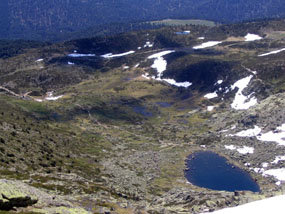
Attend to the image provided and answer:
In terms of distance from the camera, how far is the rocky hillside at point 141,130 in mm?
50844

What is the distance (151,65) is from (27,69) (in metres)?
66.7

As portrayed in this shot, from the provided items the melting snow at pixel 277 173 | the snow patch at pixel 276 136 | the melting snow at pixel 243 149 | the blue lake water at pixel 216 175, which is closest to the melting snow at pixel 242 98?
the snow patch at pixel 276 136

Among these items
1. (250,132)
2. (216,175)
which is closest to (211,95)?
(250,132)

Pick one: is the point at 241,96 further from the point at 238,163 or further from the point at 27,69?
the point at 27,69

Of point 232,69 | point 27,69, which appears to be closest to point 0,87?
point 27,69

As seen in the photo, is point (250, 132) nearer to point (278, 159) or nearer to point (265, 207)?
point (278, 159)

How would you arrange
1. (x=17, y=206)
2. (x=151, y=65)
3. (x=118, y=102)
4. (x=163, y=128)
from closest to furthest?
(x=17, y=206), (x=163, y=128), (x=118, y=102), (x=151, y=65)

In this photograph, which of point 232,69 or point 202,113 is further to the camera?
point 232,69

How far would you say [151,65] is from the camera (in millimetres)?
192375

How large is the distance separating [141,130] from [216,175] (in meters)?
39.8

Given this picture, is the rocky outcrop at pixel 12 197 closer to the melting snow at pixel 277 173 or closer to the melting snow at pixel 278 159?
the melting snow at pixel 277 173

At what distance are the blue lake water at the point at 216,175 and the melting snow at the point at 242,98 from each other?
120 feet

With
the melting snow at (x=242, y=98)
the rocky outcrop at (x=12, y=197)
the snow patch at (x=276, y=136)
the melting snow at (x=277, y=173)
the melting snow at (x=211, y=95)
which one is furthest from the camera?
the melting snow at (x=211, y=95)

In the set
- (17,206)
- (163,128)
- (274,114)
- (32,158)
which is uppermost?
(17,206)
